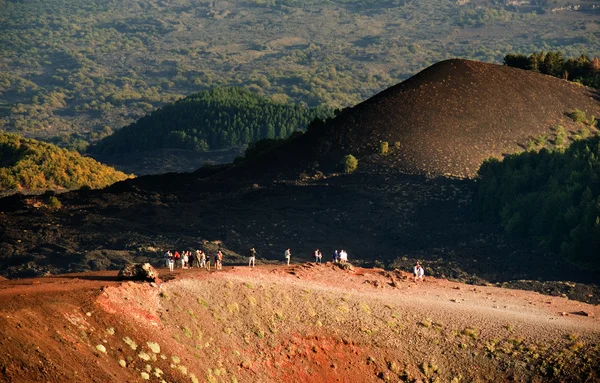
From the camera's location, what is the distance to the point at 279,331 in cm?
6312

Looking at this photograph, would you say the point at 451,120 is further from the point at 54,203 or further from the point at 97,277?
the point at 97,277

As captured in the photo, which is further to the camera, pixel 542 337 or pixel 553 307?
pixel 553 307

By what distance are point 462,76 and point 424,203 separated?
26.4m

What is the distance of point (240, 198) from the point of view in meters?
115

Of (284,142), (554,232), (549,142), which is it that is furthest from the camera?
(284,142)

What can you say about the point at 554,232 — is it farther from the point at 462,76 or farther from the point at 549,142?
the point at 462,76

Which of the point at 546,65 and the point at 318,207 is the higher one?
the point at 546,65

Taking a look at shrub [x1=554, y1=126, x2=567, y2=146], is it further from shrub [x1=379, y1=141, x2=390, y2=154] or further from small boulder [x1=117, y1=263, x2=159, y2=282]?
small boulder [x1=117, y1=263, x2=159, y2=282]

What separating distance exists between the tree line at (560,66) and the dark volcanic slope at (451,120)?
1080 cm

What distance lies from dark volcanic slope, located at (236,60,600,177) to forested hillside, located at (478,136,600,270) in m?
6.00

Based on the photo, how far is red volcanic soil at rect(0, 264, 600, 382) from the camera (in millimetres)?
52688

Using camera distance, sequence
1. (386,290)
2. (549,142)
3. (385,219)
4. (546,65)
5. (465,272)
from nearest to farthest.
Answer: (386,290)
(465,272)
(385,219)
(549,142)
(546,65)

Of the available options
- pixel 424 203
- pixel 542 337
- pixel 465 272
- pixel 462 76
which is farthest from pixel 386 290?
pixel 462 76

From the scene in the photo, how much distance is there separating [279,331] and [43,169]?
107 metres
